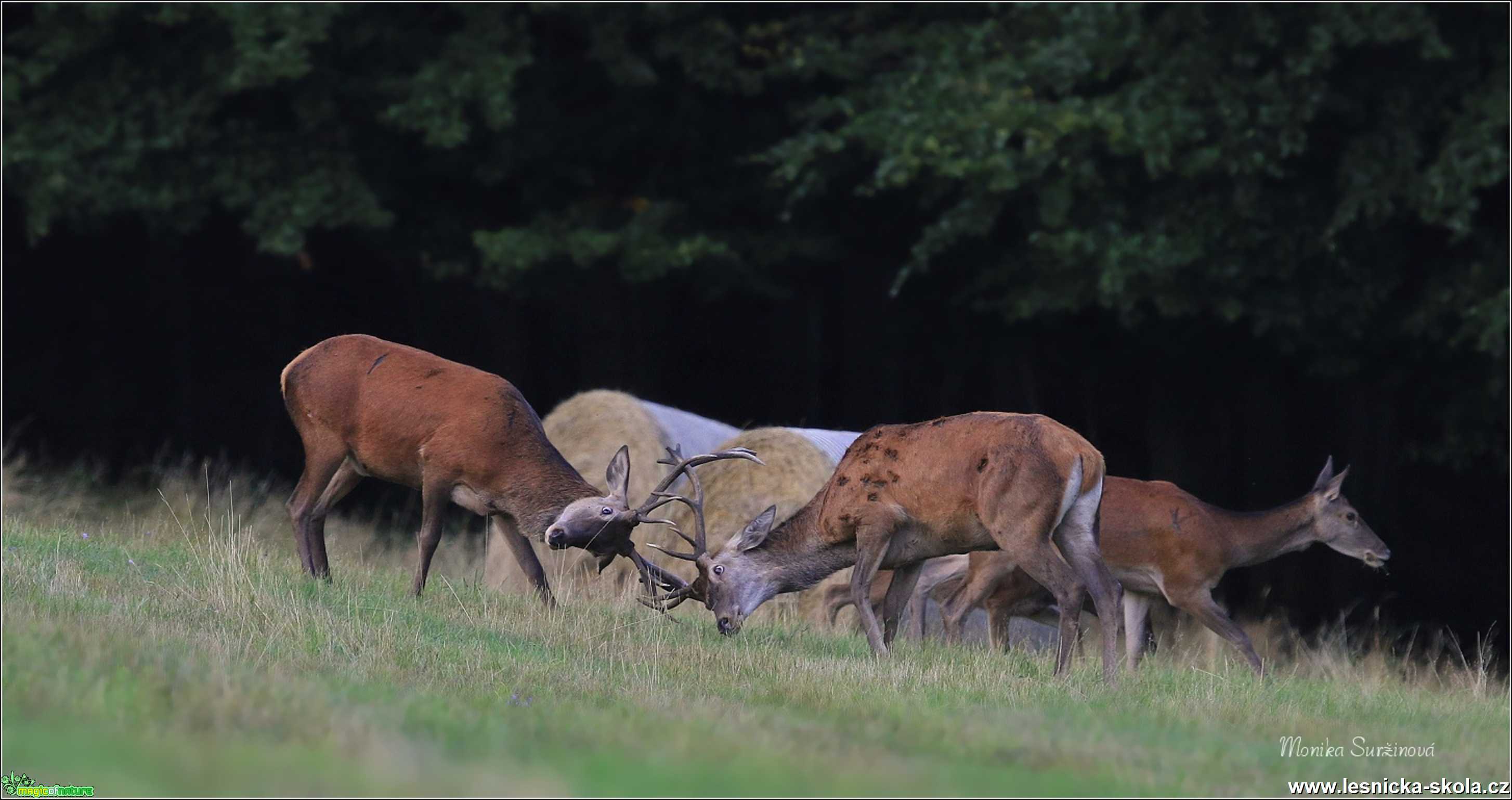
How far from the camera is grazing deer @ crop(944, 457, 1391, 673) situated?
38.8 ft

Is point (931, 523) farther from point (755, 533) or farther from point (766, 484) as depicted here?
point (766, 484)

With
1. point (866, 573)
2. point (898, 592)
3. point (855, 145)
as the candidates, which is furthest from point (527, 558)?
point (855, 145)

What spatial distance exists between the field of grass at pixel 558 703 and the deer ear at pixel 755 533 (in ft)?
1.62

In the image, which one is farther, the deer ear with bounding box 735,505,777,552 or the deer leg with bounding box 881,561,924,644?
the deer ear with bounding box 735,505,777,552

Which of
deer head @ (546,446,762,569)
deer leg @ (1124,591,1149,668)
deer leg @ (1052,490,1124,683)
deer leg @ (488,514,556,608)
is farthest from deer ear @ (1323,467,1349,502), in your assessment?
deer leg @ (488,514,556,608)

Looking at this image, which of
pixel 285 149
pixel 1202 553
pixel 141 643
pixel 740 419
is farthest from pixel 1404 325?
pixel 141 643

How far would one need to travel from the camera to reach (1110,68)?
15.3m

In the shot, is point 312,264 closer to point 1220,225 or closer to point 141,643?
point 1220,225

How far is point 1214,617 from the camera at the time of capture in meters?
11.9

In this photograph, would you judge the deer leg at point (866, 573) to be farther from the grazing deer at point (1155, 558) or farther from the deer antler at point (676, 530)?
the grazing deer at point (1155, 558)

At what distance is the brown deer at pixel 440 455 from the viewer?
998 centimetres

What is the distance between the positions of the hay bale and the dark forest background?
8.24ft

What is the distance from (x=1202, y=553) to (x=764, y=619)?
2881 millimetres

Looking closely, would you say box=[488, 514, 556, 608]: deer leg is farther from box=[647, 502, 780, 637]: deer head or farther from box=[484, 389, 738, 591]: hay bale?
box=[484, 389, 738, 591]: hay bale
